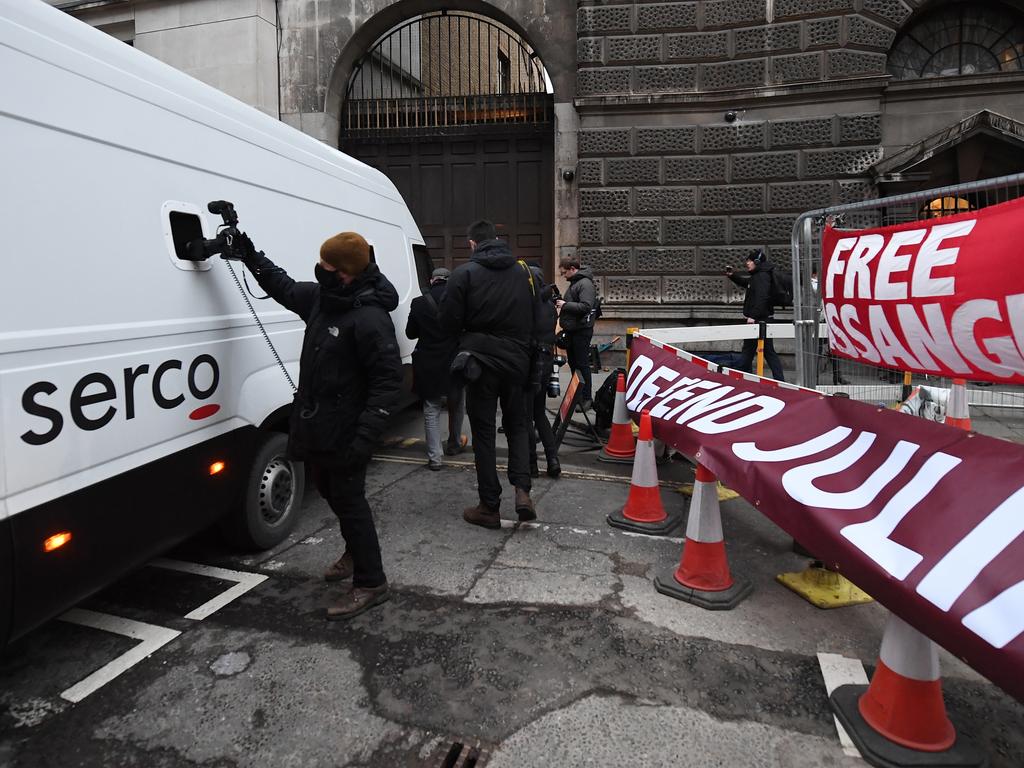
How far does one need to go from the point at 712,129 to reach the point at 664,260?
85.0 inches

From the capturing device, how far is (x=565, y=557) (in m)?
3.84

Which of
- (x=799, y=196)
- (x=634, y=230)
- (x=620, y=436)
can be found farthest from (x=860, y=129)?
(x=620, y=436)

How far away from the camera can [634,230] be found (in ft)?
35.6

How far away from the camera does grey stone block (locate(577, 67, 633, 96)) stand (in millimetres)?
10594

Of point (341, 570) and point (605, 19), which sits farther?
point (605, 19)

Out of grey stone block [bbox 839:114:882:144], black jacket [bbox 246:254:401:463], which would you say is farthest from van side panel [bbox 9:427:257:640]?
grey stone block [bbox 839:114:882:144]

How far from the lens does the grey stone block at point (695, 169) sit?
10.5 meters

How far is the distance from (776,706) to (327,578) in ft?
7.43

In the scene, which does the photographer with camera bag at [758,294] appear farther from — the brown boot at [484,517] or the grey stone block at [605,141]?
the brown boot at [484,517]

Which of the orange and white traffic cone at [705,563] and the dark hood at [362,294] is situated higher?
the dark hood at [362,294]

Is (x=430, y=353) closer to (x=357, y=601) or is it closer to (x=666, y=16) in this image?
(x=357, y=601)

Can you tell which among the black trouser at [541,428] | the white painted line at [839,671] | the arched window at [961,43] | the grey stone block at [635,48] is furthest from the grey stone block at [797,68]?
the white painted line at [839,671]

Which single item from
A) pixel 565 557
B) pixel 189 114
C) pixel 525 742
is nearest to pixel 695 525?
pixel 565 557

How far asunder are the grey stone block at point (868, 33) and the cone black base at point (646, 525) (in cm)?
922
